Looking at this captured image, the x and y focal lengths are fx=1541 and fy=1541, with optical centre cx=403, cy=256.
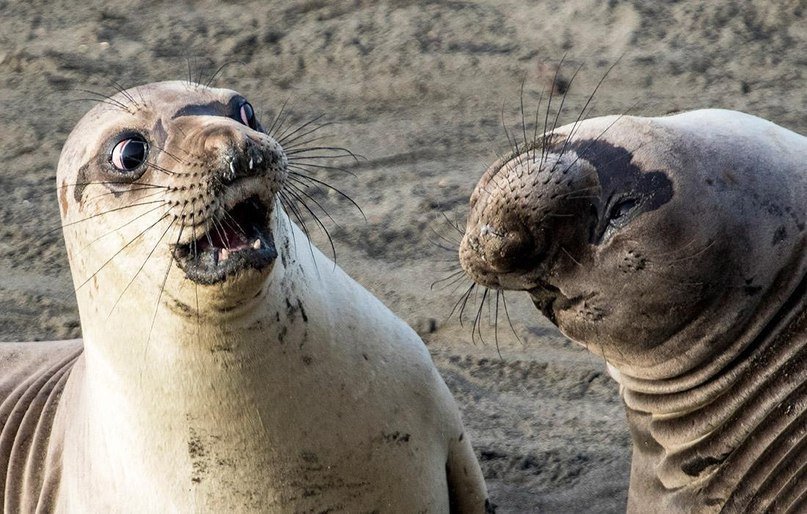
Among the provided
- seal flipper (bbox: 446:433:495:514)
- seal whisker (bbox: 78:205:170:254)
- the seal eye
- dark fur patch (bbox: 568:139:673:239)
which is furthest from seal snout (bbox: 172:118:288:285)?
seal flipper (bbox: 446:433:495:514)

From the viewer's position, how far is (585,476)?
5.56m

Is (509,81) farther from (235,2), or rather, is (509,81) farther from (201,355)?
(201,355)

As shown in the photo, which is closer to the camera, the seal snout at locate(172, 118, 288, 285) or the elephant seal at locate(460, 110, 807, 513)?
the seal snout at locate(172, 118, 288, 285)

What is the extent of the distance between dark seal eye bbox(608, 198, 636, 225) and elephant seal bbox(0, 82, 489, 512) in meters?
0.85

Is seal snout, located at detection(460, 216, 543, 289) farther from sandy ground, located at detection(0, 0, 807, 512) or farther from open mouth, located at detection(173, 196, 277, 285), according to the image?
sandy ground, located at detection(0, 0, 807, 512)

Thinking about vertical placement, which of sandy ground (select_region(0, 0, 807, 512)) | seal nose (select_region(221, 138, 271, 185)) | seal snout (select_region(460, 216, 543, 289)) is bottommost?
sandy ground (select_region(0, 0, 807, 512))

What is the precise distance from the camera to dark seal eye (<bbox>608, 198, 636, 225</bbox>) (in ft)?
13.8

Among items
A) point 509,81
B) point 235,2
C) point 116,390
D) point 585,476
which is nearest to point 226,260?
point 116,390

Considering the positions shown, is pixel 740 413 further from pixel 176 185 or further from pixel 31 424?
pixel 31 424

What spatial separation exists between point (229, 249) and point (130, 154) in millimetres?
A: 451

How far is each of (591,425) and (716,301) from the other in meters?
1.75

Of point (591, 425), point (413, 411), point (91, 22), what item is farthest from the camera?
point (91, 22)

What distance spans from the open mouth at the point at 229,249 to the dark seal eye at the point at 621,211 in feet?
3.07

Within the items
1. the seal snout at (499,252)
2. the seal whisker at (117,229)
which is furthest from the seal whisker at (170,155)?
the seal snout at (499,252)
